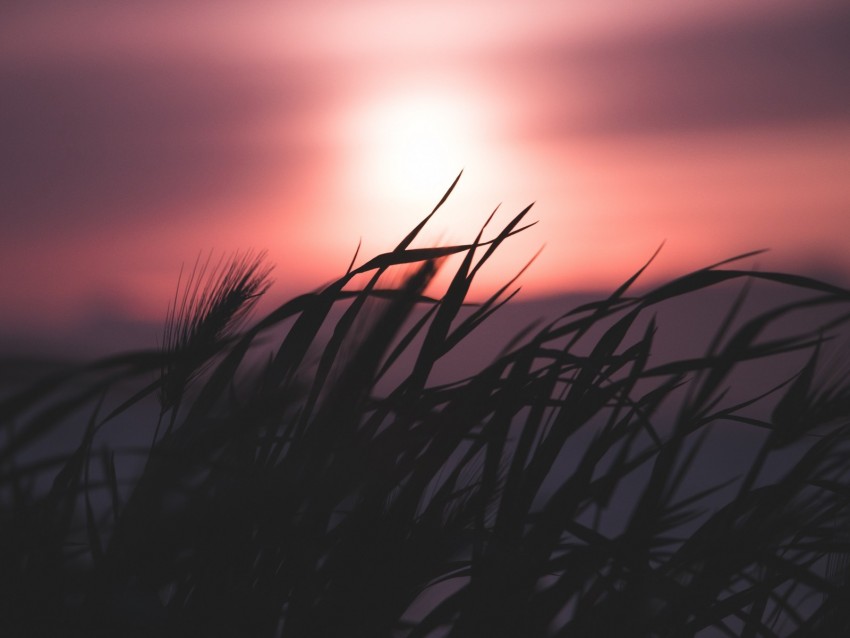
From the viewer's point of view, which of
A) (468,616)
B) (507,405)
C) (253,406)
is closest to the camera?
(253,406)

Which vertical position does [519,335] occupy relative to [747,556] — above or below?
above

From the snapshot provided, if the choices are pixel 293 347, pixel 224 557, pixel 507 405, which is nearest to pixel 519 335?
pixel 507 405

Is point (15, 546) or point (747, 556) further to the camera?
point (747, 556)

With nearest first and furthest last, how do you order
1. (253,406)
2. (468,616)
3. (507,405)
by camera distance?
(253,406) < (468,616) < (507,405)

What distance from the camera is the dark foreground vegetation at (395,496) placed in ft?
1.70

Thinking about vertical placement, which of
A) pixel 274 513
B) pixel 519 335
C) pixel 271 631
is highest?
pixel 519 335

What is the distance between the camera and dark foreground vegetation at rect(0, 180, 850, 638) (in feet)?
1.70

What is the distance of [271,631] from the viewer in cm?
67

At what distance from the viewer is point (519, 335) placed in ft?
2.85

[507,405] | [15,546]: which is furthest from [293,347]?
[15,546]

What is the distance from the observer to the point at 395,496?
745 millimetres

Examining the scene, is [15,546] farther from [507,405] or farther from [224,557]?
[507,405]

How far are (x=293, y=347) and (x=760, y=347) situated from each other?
0.41 metres

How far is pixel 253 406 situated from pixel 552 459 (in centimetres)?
34
